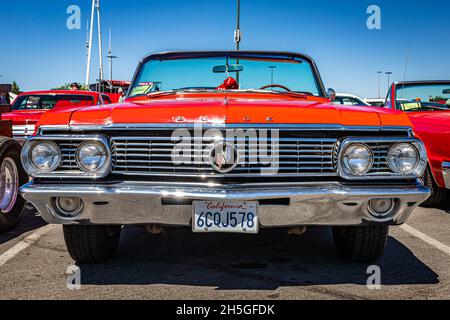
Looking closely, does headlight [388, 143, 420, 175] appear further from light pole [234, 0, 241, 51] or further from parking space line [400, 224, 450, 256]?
light pole [234, 0, 241, 51]

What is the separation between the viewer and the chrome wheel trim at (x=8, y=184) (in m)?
4.65

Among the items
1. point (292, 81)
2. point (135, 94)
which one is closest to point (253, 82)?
point (292, 81)

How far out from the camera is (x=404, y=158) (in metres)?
3.02

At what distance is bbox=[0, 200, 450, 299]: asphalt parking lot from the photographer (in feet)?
9.81

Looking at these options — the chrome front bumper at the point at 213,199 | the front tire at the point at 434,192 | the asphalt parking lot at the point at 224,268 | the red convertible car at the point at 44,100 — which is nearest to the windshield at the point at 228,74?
the asphalt parking lot at the point at 224,268

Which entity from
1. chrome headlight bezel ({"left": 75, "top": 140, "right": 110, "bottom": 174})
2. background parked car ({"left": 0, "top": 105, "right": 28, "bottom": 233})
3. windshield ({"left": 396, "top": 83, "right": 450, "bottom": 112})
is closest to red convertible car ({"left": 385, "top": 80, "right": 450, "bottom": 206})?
windshield ({"left": 396, "top": 83, "right": 450, "bottom": 112})

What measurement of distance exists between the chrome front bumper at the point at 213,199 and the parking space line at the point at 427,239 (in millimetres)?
1364

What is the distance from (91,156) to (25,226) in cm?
241

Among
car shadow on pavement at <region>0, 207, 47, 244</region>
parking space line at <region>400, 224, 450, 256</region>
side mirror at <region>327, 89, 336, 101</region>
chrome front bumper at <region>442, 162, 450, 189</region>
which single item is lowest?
car shadow on pavement at <region>0, 207, 47, 244</region>

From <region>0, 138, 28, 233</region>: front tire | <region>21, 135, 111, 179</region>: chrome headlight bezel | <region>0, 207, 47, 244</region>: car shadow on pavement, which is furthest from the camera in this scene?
<region>0, 138, 28, 233</region>: front tire

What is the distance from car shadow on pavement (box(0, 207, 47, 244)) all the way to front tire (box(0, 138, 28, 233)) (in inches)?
2.4

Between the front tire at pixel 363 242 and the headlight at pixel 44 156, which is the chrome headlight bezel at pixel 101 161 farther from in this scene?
the front tire at pixel 363 242

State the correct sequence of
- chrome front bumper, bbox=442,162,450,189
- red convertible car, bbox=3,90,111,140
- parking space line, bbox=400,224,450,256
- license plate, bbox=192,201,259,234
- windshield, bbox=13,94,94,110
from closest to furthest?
license plate, bbox=192,201,259,234 < parking space line, bbox=400,224,450,256 < chrome front bumper, bbox=442,162,450,189 < red convertible car, bbox=3,90,111,140 < windshield, bbox=13,94,94,110
